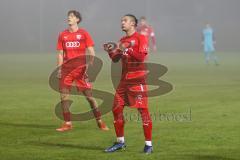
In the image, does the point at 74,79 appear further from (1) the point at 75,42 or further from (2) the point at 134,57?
(2) the point at 134,57

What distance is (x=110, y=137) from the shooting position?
1117 centimetres

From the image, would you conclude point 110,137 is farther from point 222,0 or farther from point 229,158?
point 222,0

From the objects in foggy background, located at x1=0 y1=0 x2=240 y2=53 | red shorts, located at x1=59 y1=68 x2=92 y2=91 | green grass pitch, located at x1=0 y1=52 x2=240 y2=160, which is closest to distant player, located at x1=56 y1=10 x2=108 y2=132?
red shorts, located at x1=59 y1=68 x2=92 y2=91

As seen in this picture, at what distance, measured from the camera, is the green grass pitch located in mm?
9547

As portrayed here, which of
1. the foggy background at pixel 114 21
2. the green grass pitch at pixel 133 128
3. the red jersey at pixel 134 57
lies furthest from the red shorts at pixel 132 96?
the foggy background at pixel 114 21

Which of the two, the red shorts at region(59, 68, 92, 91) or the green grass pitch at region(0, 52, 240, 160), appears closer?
the green grass pitch at region(0, 52, 240, 160)

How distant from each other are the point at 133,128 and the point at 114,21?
36.4m

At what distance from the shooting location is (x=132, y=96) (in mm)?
9703

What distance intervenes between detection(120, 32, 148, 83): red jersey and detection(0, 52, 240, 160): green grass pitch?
45.3 inches

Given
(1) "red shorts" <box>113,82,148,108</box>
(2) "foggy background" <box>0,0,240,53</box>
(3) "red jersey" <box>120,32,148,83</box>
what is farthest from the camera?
(2) "foggy background" <box>0,0,240,53</box>

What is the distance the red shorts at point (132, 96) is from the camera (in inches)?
379

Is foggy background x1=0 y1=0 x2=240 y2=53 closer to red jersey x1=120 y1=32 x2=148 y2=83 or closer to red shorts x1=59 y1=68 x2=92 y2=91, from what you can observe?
red shorts x1=59 y1=68 x2=92 y2=91

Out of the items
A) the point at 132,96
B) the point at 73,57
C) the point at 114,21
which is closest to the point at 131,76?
the point at 132,96

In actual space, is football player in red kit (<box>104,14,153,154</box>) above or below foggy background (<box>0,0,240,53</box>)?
above
